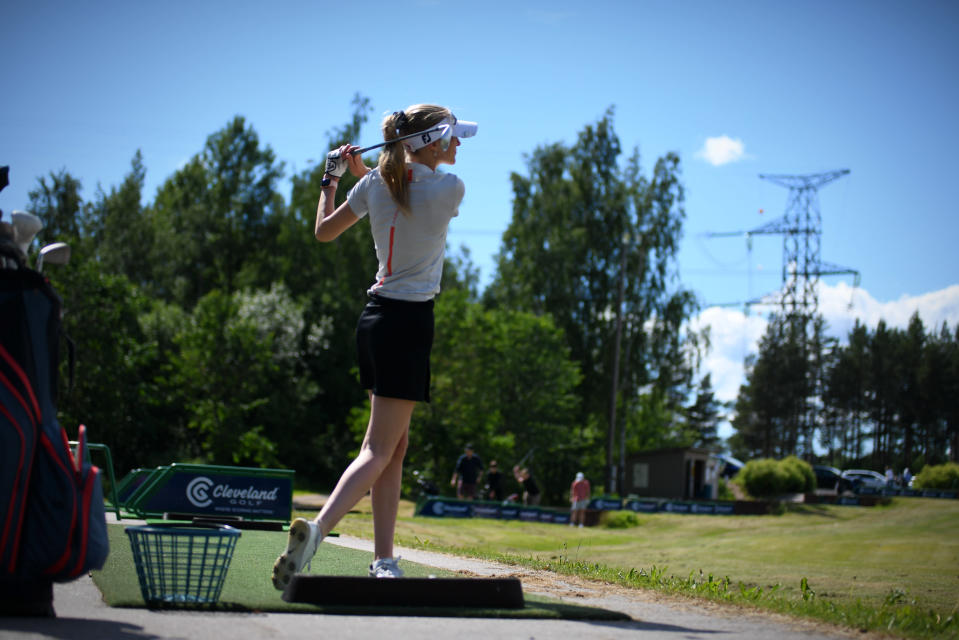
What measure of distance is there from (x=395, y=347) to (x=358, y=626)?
1259 millimetres

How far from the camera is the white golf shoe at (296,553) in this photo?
149 inches

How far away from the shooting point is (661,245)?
1727 inches

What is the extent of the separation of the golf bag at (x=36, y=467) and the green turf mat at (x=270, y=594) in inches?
17.7

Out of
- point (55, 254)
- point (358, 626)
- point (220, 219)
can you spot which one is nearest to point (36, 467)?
point (55, 254)

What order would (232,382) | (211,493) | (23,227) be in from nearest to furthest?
(23,227)
(211,493)
(232,382)

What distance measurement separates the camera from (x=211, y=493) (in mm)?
10578

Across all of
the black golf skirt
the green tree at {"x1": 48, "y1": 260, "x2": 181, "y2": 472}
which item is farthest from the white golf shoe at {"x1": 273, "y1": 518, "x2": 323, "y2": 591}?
the green tree at {"x1": 48, "y1": 260, "x2": 181, "y2": 472}

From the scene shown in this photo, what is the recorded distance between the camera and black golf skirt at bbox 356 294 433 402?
13.3 feet

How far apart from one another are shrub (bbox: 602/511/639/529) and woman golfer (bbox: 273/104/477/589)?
80.6 feet

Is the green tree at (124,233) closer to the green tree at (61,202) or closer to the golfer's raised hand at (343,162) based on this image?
the green tree at (61,202)

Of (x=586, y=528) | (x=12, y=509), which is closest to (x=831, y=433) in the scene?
(x=586, y=528)

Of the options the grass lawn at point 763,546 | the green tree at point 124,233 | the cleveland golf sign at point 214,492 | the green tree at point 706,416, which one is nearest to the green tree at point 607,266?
the grass lawn at point 763,546

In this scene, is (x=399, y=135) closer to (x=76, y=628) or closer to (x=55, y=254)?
(x=55, y=254)

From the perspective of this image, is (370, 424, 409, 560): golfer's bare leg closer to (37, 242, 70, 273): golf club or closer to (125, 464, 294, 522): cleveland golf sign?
(37, 242, 70, 273): golf club
